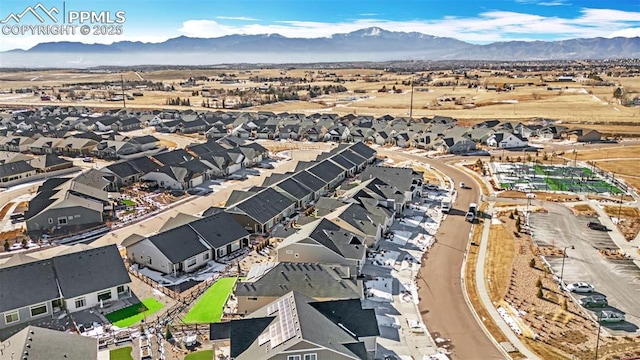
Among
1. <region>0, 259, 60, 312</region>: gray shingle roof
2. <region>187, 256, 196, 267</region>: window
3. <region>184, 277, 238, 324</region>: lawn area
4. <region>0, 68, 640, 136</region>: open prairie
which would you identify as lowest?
<region>184, 277, 238, 324</region>: lawn area

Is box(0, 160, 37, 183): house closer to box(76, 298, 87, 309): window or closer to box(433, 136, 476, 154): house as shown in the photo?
box(76, 298, 87, 309): window

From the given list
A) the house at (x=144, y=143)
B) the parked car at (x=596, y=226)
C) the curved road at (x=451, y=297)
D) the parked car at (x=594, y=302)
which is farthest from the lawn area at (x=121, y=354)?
the house at (x=144, y=143)

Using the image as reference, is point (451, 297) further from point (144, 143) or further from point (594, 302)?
point (144, 143)

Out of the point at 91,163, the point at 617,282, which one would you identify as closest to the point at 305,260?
the point at 617,282

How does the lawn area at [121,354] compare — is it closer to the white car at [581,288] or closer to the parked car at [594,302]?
the parked car at [594,302]

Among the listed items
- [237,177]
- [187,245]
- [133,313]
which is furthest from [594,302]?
[237,177]

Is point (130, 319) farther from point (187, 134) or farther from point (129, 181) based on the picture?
point (187, 134)

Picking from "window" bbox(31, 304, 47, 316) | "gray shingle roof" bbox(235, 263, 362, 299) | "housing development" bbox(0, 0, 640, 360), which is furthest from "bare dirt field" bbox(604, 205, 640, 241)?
"window" bbox(31, 304, 47, 316)
